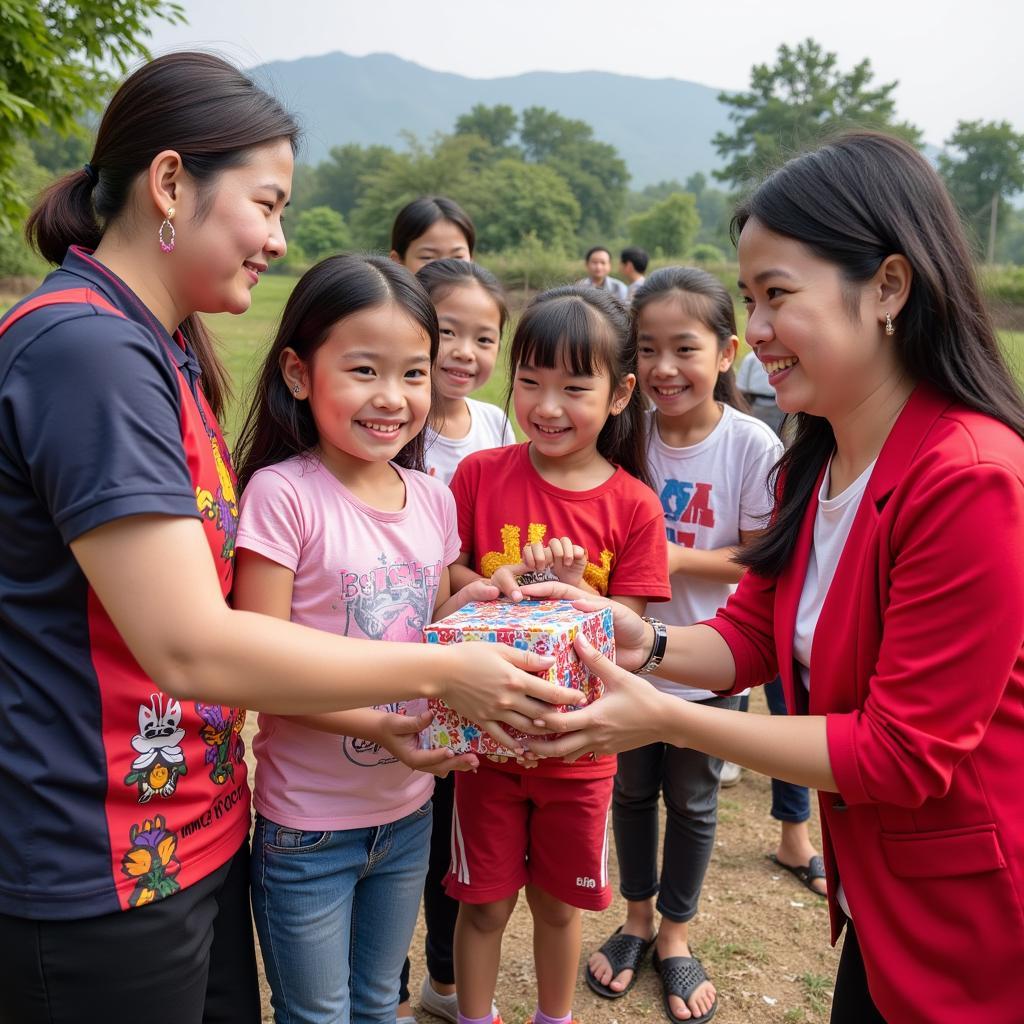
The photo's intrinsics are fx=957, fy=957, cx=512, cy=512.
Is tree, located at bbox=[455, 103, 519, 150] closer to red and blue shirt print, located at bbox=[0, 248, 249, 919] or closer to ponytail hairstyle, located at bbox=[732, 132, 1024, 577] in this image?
ponytail hairstyle, located at bbox=[732, 132, 1024, 577]

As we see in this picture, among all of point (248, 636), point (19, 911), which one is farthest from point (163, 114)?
point (19, 911)

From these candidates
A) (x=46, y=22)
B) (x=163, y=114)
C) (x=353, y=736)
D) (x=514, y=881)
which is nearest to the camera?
(x=163, y=114)

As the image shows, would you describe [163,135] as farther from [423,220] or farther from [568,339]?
[423,220]

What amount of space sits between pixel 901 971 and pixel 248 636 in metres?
1.27

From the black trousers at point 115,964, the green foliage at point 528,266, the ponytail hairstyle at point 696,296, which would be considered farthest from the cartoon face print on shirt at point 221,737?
the green foliage at point 528,266

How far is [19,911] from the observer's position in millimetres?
1472

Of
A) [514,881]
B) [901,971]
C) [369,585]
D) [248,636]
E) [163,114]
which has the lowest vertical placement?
[514,881]

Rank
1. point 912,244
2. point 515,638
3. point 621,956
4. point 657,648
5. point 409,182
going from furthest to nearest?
point 409,182, point 621,956, point 657,648, point 515,638, point 912,244

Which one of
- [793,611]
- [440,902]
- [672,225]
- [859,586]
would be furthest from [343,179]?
[859,586]

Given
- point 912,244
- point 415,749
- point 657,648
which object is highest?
point 912,244

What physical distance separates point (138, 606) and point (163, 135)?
807 millimetres

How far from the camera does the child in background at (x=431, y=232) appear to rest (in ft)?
13.0

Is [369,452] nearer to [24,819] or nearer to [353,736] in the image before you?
[353,736]

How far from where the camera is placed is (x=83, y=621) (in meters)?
1.47
